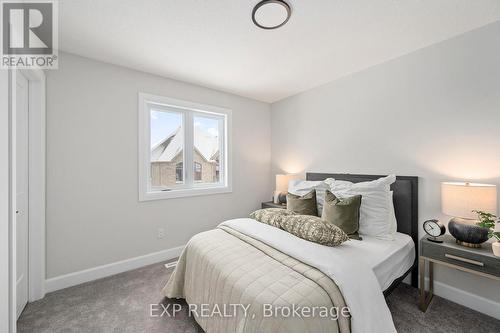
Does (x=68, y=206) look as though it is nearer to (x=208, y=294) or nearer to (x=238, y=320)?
(x=208, y=294)

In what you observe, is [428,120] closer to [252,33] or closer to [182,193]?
[252,33]

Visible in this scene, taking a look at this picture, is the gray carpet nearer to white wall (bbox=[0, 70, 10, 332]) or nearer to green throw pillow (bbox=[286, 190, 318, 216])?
white wall (bbox=[0, 70, 10, 332])

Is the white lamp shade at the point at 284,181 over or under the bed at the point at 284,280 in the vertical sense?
over

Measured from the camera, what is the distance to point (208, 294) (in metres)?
1.53

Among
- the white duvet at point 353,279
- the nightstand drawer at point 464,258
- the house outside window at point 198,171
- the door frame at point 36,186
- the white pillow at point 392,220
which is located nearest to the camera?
the white duvet at point 353,279

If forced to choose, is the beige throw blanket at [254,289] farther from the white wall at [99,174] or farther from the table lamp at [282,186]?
the table lamp at [282,186]

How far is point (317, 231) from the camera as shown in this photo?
5.57 ft

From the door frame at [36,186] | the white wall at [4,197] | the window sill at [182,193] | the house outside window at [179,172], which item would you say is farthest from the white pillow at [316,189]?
the door frame at [36,186]

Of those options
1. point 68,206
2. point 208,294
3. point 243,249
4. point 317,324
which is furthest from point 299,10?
point 68,206

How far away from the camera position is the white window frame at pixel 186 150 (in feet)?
8.90

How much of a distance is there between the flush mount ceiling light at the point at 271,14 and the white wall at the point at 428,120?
151cm

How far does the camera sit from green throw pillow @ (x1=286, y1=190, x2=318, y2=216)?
2.45 m

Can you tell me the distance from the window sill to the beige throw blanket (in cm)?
119

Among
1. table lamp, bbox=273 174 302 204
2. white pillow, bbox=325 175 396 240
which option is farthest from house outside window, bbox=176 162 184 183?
white pillow, bbox=325 175 396 240
